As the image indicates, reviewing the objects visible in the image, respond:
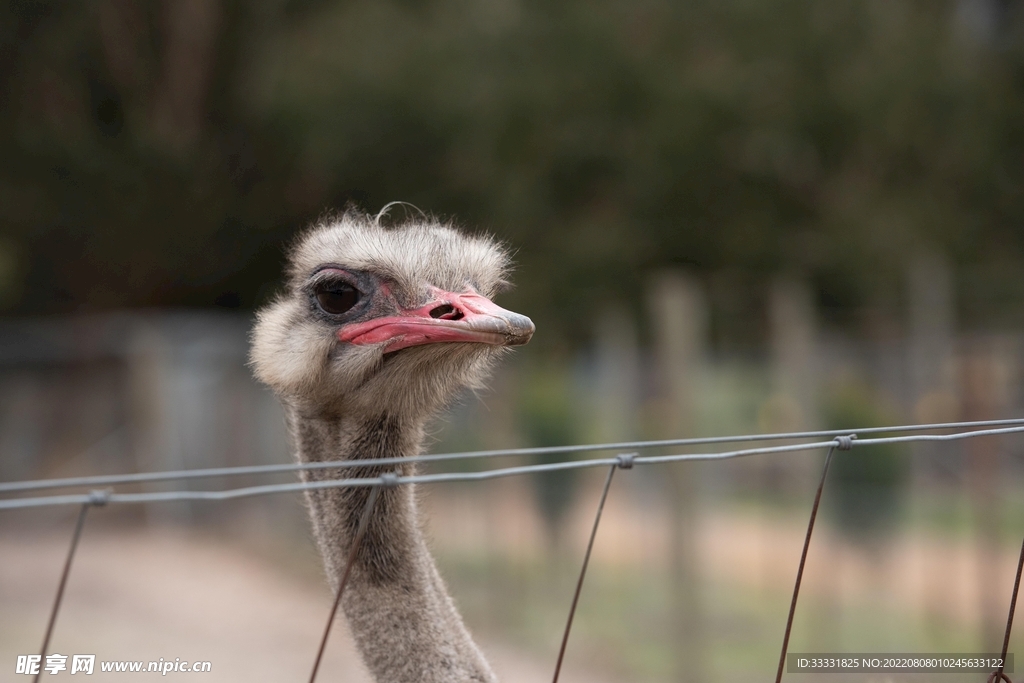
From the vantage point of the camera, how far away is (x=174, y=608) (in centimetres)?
845

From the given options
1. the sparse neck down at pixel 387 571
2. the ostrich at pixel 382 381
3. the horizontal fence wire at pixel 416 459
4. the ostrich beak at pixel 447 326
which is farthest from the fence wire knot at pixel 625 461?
the sparse neck down at pixel 387 571

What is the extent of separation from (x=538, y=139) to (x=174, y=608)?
8.38 m

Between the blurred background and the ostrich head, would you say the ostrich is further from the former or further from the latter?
the blurred background

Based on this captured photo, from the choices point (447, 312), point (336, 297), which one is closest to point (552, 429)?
point (336, 297)

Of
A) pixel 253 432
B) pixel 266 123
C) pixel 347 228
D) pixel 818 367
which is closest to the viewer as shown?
pixel 347 228

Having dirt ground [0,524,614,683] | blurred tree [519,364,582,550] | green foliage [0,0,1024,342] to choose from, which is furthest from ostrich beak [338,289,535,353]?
green foliage [0,0,1024,342]

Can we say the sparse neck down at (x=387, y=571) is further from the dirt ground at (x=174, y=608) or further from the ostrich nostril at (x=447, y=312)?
the dirt ground at (x=174, y=608)

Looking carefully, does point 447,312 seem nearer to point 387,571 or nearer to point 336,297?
point 336,297

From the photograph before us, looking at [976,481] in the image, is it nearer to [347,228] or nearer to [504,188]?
[347,228]

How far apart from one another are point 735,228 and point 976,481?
999 cm

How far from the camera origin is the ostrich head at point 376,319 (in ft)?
7.54

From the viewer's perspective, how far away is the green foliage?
13242mm

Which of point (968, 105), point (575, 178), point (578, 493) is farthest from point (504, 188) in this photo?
point (578, 493)

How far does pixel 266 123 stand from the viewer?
13.9 meters
